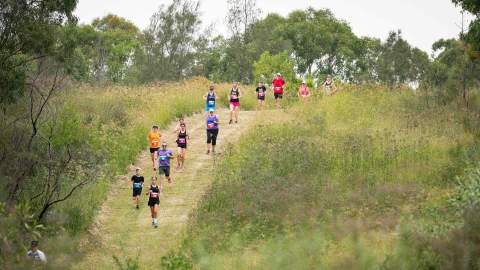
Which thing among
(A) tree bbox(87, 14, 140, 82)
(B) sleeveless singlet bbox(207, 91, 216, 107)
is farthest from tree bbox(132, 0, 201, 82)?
(B) sleeveless singlet bbox(207, 91, 216, 107)

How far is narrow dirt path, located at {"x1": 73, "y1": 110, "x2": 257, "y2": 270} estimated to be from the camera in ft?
68.2

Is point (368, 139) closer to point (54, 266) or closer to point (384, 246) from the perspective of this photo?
point (384, 246)

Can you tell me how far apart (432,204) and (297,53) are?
54.9 metres

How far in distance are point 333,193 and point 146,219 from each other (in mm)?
5439

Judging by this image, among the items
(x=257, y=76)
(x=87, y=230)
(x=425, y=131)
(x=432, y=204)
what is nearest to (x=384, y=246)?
(x=432, y=204)

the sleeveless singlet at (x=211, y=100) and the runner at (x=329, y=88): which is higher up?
the runner at (x=329, y=88)

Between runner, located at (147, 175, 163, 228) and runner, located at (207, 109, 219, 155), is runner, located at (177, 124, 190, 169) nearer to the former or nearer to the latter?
runner, located at (207, 109, 219, 155)

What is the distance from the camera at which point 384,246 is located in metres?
17.7

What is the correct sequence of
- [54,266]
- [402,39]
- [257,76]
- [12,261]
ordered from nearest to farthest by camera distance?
1. [12,261]
2. [54,266]
3. [257,76]
4. [402,39]

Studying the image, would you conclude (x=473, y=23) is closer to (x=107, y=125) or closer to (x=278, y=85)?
(x=278, y=85)

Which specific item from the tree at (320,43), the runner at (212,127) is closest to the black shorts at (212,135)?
the runner at (212,127)

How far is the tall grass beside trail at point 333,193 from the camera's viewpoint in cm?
1755

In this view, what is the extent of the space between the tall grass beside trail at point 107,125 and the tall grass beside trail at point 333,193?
3.25 metres

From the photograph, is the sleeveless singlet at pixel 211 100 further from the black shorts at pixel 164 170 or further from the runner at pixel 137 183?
the runner at pixel 137 183
